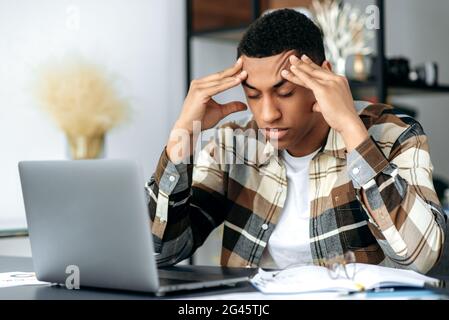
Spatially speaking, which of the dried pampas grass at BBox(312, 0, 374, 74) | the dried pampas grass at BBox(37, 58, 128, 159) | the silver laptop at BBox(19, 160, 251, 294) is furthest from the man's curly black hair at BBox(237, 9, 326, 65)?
Answer: the dried pampas grass at BBox(312, 0, 374, 74)

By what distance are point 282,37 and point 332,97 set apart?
21cm

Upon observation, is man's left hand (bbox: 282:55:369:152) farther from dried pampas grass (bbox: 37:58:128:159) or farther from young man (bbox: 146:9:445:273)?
dried pampas grass (bbox: 37:58:128:159)

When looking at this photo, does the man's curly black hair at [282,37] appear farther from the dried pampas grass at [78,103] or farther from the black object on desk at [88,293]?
the dried pampas grass at [78,103]

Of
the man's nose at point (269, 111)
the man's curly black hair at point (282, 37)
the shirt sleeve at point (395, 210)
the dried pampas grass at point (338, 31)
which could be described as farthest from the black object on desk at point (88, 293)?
the dried pampas grass at point (338, 31)

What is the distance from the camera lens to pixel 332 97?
1582mm

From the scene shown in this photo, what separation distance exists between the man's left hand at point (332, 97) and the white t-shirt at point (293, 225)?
0.21m

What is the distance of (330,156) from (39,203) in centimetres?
72

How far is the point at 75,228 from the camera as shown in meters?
1.26

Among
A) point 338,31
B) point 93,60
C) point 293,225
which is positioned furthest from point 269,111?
point 338,31

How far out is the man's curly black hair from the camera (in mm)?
1699

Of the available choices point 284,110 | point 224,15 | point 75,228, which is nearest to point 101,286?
point 75,228

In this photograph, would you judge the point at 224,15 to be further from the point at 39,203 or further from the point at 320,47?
the point at 39,203

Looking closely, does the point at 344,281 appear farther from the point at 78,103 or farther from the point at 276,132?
the point at 78,103

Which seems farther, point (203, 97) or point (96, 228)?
point (203, 97)
